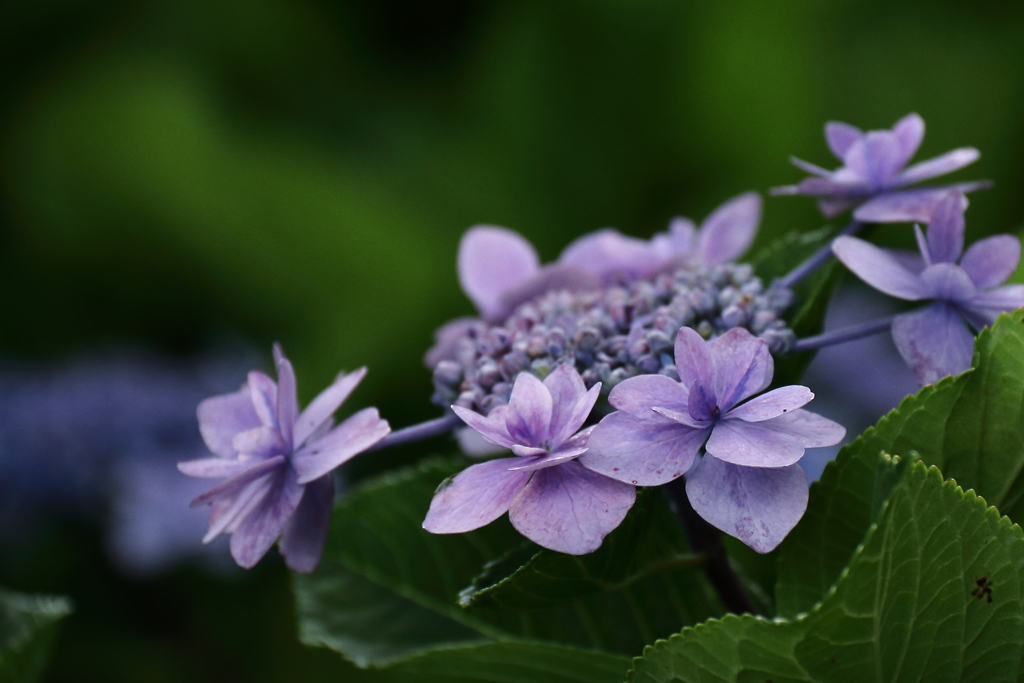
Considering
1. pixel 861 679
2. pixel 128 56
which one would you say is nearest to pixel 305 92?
pixel 128 56

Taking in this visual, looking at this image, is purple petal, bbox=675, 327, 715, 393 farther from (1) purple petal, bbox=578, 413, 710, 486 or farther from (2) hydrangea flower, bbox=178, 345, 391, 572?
(2) hydrangea flower, bbox=178, 345, 391, 572

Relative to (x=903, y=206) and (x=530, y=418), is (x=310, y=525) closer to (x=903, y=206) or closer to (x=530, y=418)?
(x=530, y=418)

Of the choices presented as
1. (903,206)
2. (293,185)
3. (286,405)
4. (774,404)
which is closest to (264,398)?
(286,405)

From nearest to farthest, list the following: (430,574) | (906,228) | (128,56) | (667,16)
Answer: (430,574) → (906,228) → (667,16) → (128,56)

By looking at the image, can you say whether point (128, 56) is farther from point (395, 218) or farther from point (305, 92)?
point (395, 218)

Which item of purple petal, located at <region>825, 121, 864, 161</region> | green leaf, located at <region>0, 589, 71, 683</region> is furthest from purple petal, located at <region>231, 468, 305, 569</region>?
purple petal, located at <region>825, 121, 864, 161</region>
